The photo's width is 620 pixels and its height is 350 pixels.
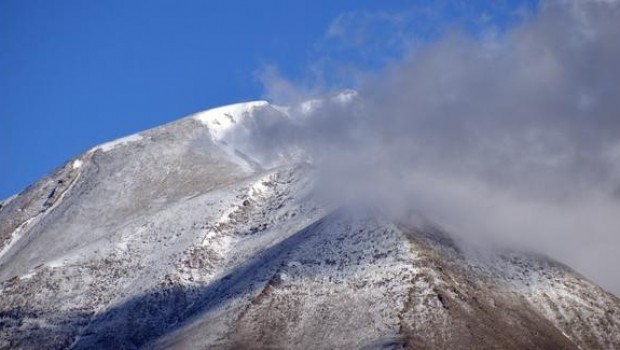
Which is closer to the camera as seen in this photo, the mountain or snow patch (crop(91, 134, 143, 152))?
the mountain

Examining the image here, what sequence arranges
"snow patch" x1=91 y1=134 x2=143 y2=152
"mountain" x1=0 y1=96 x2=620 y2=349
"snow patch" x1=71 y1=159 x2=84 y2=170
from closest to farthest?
1. "mountain" x1=0 y1=96 x2=620 y2=349
2. "snow patch" x1=71 y1=159 x2=84 y2=170
3. "snow patch" x1=91 y1=134 x2=143 y2=152

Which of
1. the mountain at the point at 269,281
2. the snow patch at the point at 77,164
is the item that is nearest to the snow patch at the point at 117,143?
the snow patch at the point at 77,164

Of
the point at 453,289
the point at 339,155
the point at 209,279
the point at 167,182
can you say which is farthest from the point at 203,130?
the point at 453,289

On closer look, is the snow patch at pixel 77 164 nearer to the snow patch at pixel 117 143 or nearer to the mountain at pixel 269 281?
the snow patch at pixel 117 143

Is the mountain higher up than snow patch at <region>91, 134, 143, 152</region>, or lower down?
lower down

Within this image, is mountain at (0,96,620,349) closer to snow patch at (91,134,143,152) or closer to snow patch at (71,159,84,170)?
snow patch at (71,159,84,170)

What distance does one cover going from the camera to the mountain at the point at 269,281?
299ft

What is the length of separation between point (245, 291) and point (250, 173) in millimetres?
59004

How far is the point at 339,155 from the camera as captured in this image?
148 metres

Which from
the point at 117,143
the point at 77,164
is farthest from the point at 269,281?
the point at 117,143

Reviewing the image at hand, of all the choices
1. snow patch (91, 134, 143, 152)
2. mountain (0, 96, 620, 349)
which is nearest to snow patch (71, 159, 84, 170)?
snow patch (91, 134, 143, 152)

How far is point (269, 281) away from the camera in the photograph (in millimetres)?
101312

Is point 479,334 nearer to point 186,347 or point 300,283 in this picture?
point 300,283

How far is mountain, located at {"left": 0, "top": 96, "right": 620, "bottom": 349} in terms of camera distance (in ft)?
299
